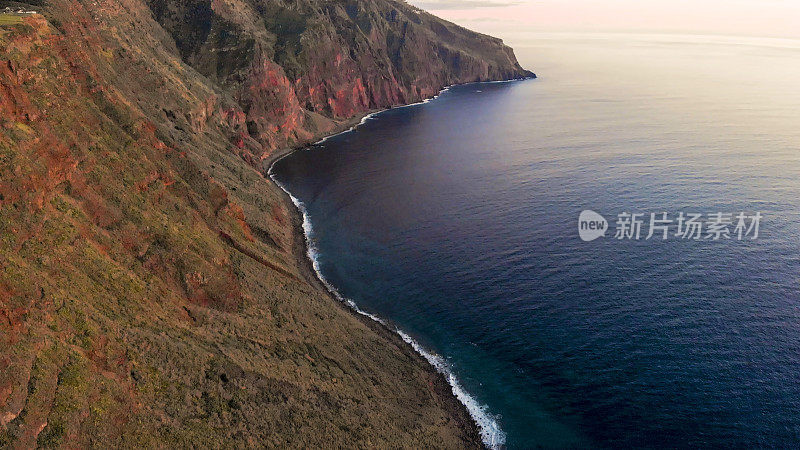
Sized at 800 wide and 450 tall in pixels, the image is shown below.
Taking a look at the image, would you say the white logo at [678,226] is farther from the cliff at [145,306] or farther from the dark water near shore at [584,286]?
the cliff at [145,306]

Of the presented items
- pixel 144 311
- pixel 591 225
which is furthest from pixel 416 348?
pixel 591 225

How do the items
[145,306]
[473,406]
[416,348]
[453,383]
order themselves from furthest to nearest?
[416,348] → [453,383] → [473,406] → [145,306]

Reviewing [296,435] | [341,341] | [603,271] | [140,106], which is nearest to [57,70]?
[140,106]

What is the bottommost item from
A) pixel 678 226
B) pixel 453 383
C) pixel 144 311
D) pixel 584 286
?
pixel 453 383

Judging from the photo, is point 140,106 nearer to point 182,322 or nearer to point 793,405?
point 182,322

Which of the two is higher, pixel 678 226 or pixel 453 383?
pixel 678 226

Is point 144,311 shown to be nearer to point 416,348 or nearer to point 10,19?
point 416,348
